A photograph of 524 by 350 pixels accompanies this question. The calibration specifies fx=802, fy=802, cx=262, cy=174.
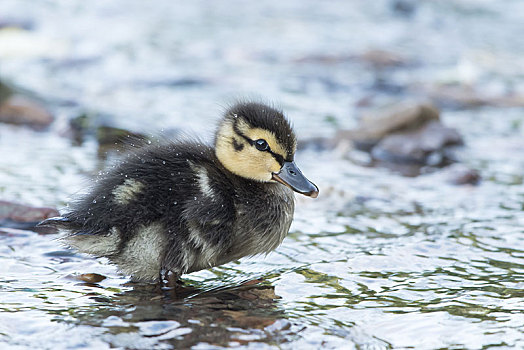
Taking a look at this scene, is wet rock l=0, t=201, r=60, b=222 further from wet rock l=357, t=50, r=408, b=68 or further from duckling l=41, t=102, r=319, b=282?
wet rock l=357, t=50, r=408, b=68

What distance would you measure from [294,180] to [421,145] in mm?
3090

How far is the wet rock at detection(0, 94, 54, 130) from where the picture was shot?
718 centimetres

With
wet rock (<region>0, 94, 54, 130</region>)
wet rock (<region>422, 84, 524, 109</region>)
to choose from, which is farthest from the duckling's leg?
wet rock (<region>422, 84, 524, 109</region>)

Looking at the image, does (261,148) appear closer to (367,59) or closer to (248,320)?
(248,320)

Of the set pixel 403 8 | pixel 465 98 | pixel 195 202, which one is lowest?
pixel 195 202

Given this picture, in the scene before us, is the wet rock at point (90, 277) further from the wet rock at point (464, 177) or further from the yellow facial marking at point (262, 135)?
the wet rock at point (464, 177)

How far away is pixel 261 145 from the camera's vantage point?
3916 mm

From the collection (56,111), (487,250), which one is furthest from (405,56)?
(487,250)

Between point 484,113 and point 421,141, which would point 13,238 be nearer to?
point 421,141

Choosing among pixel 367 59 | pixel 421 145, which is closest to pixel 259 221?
pixel 421 145

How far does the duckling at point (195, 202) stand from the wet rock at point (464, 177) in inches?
86.6

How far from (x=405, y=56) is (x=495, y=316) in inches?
316

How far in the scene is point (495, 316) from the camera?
3.28m

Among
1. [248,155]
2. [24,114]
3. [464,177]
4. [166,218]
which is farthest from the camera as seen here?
[24,114]
